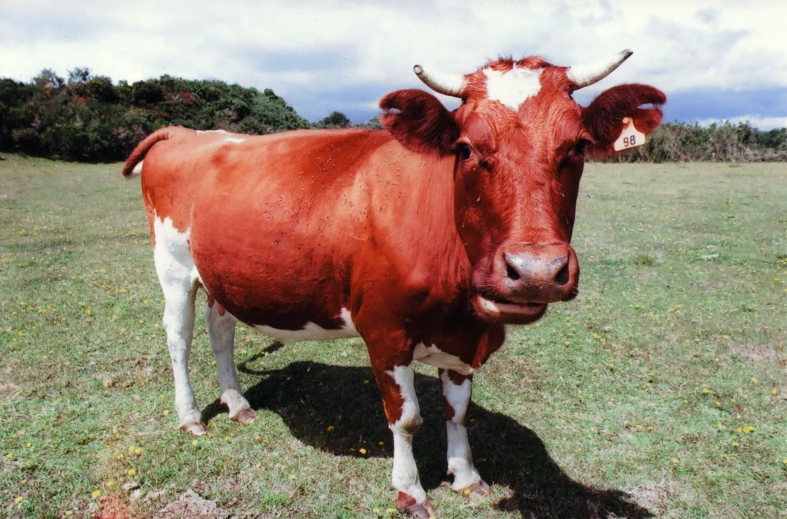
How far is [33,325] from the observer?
7383 millimetres

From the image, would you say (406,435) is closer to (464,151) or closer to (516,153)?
(464,151)

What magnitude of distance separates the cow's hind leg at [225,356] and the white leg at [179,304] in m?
0.32

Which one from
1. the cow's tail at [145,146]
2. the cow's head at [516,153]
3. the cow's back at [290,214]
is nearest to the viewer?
the cow's head at [516,153]

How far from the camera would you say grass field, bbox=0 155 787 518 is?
421 centimetres

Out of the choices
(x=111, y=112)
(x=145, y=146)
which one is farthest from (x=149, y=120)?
(x=145, y=146)

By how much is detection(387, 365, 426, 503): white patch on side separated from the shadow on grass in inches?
12.2

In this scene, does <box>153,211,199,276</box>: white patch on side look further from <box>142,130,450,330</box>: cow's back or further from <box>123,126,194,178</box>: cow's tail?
<box>123,126,194,178</box>: cow's tail

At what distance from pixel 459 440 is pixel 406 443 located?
503 millimetres

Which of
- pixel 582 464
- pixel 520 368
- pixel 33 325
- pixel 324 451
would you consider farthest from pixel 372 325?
pixel 33 325

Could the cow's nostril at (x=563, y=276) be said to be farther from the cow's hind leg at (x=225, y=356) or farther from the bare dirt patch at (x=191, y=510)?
the cow's hind leg at (x=225, y=356)

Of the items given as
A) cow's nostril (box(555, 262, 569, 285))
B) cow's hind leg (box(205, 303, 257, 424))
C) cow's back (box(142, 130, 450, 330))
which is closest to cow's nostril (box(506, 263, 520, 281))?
cow's nostril (box(555, 262, 569, 285))

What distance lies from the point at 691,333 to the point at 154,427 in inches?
256

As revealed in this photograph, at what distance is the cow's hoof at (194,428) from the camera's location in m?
5.03

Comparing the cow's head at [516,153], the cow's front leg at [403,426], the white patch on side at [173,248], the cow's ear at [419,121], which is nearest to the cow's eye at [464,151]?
the cow's head at [516,153]
